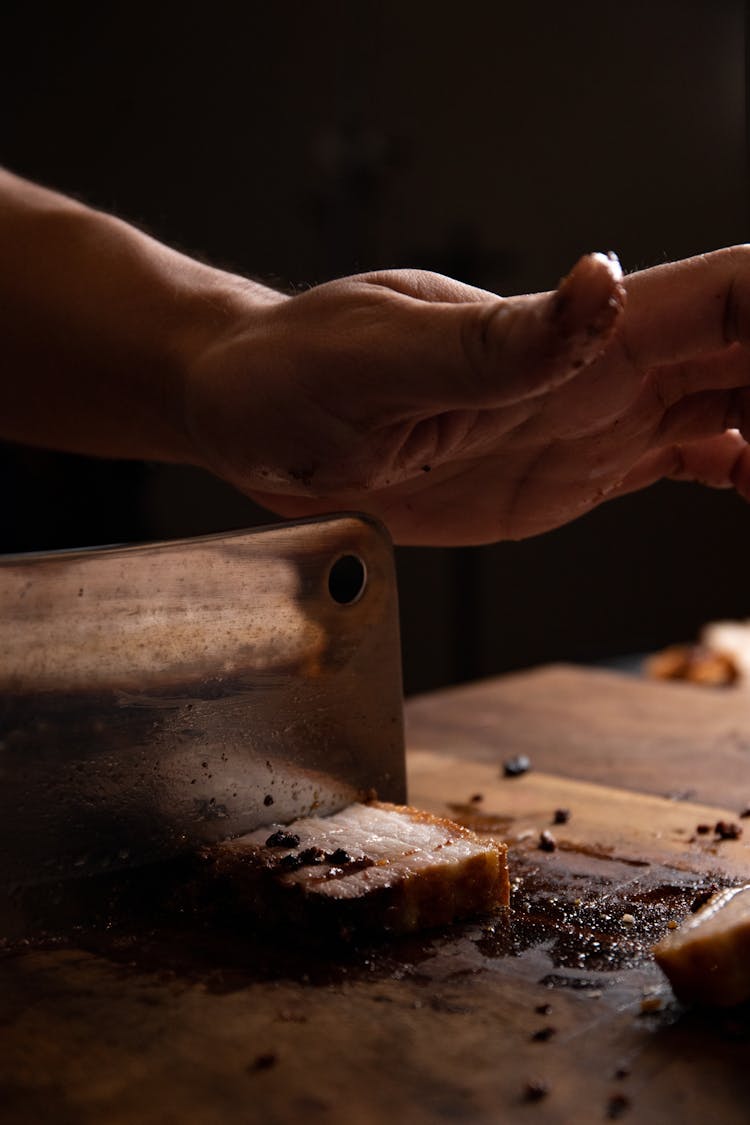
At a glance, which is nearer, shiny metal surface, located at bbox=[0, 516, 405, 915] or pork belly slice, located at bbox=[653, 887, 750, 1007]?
pork belly slice, located at bbox=[653, 887, 750, 1007]

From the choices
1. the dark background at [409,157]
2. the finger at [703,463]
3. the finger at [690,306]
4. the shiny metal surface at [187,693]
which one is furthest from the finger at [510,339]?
the dark background at [409,157]

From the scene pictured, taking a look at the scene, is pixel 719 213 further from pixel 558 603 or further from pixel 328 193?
pixel 558 603

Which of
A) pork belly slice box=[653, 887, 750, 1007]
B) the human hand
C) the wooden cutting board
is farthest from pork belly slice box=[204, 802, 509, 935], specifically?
the human hand

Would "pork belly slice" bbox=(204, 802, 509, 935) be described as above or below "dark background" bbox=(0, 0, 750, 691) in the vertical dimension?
below

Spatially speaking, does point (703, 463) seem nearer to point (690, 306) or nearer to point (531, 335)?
point (690, 306)

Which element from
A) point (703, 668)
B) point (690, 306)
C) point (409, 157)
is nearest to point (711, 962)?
point (690, 306)

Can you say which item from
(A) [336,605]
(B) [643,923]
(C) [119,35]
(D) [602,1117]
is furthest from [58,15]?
(D) [602,1117]

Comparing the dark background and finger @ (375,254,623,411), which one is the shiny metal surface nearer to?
finger @ (375,254,623,411)

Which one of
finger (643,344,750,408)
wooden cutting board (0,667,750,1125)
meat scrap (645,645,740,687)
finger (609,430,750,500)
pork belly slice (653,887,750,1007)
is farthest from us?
meat scrap (645,645,740,687)

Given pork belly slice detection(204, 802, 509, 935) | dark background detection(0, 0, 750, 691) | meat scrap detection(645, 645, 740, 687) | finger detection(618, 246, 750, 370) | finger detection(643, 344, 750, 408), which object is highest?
dark background detection(0, 0, 750, 691)
